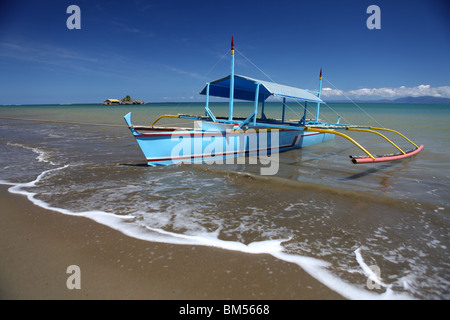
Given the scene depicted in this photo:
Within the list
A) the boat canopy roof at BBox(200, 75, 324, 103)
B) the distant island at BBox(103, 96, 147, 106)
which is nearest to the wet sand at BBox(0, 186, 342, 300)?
the boat canopy roof at BBox(200, 75, 324, 103)

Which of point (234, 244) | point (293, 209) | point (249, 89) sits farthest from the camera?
point (249, 89)

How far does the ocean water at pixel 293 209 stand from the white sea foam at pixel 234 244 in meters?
0.01

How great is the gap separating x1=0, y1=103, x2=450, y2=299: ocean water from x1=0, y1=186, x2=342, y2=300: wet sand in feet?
0.77

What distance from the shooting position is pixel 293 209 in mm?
4336

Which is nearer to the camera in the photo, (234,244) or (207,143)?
(234,244)

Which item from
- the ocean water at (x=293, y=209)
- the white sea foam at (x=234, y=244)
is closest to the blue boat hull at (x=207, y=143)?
Result: the ocean water at (x=293, y=209)

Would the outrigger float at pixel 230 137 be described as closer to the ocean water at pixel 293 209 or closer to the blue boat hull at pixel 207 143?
the blue boat hull at pixel 207 143

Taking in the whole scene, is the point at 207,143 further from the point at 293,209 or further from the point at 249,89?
the point at 249,89

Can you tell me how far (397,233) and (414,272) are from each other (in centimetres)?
100

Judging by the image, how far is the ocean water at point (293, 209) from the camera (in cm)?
275

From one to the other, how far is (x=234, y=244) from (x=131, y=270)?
130 cm

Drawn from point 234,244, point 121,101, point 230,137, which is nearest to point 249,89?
point 230,137

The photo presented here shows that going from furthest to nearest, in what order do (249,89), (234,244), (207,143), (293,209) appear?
(249,89), (207,143), (293,209), (234,244)

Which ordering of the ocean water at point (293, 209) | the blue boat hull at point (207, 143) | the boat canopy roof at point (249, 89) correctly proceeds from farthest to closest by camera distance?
the boat canopy roof at point (249, 89) → the blue boat hull at point (207, 143) → the ocean water at point (293, 209)
